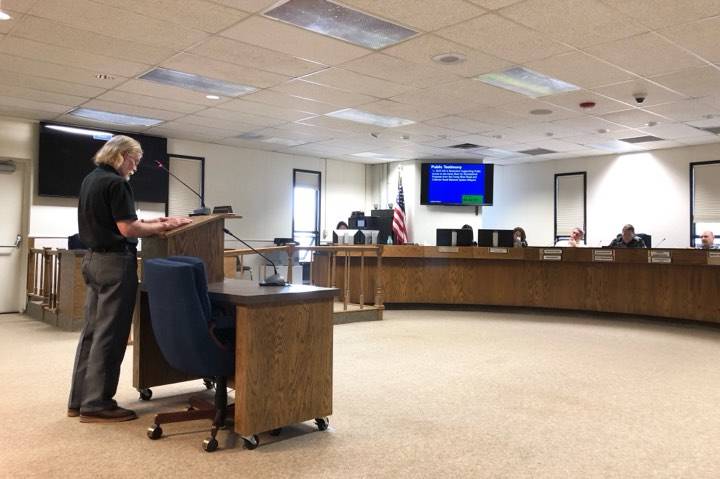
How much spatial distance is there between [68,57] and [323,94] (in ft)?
8.94

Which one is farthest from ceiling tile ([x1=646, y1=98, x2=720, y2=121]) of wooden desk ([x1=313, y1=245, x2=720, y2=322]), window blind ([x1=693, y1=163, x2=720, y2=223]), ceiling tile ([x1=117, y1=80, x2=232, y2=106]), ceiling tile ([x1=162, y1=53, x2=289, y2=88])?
ceiling tile ([x1=117, y1=80, x2=232, y2=106])

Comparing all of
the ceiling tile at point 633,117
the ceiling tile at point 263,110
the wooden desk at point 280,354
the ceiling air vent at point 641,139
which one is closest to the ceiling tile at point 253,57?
the ceiling tile at point 263,110

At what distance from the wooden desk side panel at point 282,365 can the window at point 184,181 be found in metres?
7.43

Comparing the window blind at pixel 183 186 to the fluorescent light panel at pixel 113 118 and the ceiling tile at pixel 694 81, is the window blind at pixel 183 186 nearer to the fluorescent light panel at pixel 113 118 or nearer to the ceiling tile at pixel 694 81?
the fluorescent light panel at pixel 113 118

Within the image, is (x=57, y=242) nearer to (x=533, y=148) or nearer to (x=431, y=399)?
(x=431, y=399)

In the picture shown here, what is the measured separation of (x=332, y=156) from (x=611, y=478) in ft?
32.7

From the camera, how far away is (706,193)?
397 inches

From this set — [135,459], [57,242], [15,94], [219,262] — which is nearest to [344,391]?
Result: [219,262]

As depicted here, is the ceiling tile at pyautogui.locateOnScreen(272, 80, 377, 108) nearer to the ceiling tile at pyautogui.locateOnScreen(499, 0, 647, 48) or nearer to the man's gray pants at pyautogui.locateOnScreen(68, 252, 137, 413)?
the ceiling tile at pyautogui.locateOnScreen(499, 0, 647, 48)

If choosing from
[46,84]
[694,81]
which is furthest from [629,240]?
[46,84]

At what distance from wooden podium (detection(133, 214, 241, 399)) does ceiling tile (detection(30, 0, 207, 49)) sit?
2.07 meters

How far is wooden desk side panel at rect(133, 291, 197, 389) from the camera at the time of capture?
147 inches

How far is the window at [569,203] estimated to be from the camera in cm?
1165

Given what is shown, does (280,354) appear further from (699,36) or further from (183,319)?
(699,36)
